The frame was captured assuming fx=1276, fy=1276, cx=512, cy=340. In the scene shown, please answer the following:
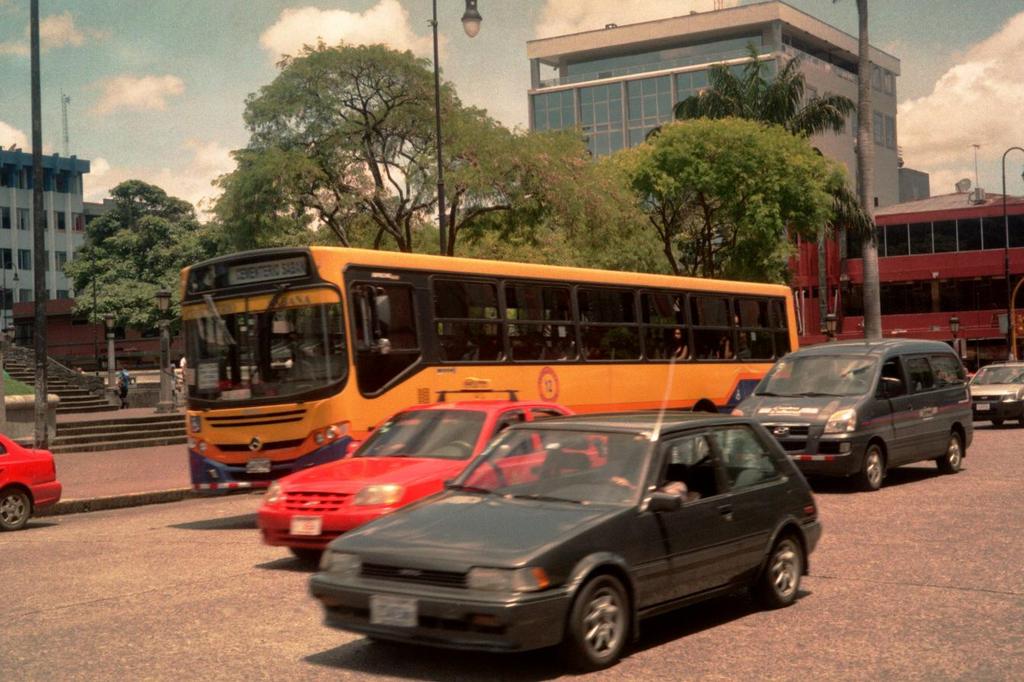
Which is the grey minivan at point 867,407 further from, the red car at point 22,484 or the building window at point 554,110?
the building window at point 554,110

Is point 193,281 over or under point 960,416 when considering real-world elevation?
over

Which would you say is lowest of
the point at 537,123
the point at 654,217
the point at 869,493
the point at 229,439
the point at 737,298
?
the point at 869,493

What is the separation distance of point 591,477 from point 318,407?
7.74m

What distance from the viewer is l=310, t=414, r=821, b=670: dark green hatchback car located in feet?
22.0

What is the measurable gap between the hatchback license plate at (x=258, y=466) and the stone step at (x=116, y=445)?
50.7ft

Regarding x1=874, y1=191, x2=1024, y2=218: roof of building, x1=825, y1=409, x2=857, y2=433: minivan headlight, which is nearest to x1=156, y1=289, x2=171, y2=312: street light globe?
x1=825, y1=409, x2=857, y2=433: minivan headlight

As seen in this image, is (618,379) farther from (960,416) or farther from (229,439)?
(229,439)

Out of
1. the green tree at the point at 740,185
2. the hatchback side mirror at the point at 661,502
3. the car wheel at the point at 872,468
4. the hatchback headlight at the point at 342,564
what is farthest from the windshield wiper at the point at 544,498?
the green tree at the point at 740,185

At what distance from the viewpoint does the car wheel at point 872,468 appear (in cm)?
1675

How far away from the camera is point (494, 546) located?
6.88m

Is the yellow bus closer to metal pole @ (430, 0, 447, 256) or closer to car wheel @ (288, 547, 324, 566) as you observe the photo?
car wheel @ (288, 547, 324, 566)

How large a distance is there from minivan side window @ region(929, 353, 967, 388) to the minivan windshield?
1.73 m

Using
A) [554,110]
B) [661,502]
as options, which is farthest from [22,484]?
[554,110]

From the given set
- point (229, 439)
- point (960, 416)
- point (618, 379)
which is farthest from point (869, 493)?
point (229, 439)
